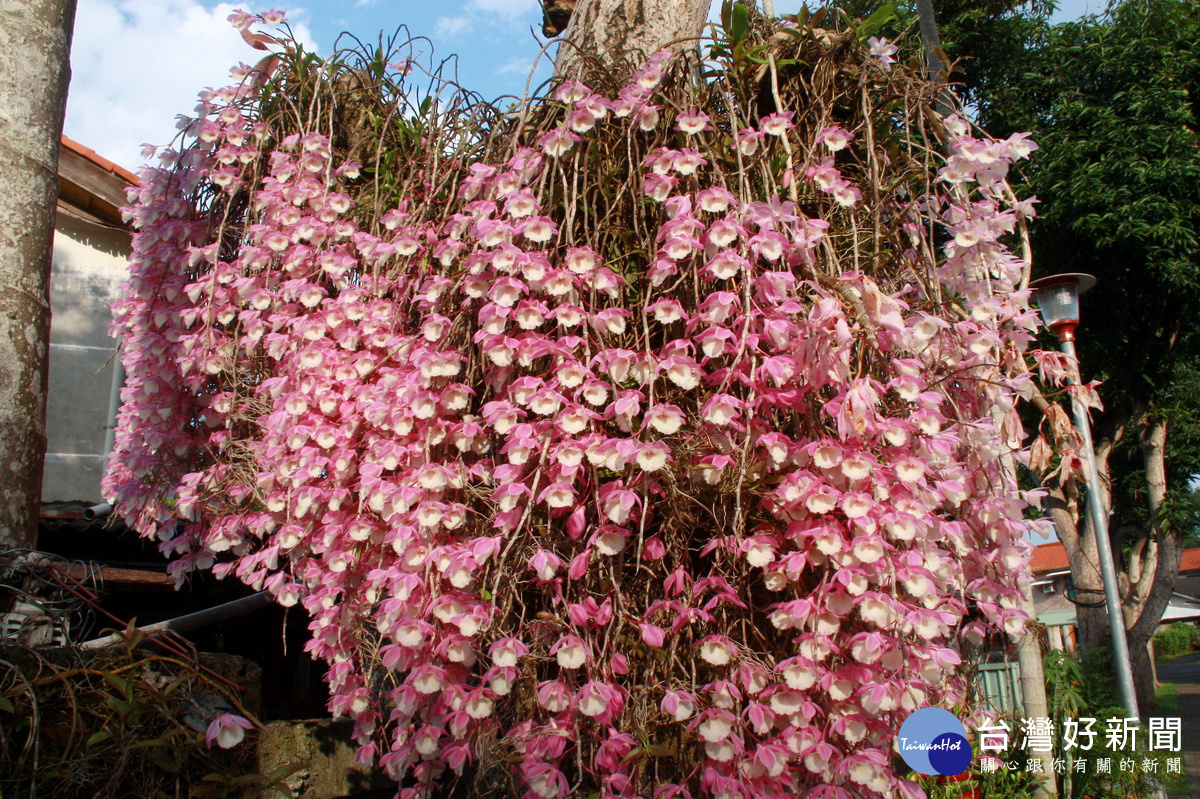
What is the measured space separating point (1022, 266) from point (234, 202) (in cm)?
272

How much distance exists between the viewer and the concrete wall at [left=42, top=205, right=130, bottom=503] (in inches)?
238

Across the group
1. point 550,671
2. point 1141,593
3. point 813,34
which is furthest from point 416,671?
point 1141,593

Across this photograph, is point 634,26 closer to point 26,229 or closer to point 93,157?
point 26,229

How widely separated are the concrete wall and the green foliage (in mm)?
37827

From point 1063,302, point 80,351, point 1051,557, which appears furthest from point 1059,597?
point 80,351

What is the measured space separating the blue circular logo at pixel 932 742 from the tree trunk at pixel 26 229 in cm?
248

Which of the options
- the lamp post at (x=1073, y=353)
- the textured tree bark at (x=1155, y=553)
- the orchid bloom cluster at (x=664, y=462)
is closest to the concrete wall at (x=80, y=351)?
the orchid bloom cluster at (x=664, y=462)

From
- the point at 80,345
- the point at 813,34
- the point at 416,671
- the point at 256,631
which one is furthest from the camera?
the point at 80,345

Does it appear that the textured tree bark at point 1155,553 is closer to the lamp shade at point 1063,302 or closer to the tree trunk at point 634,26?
the lamp shade at point 1063,302

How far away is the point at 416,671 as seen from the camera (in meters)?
1.84

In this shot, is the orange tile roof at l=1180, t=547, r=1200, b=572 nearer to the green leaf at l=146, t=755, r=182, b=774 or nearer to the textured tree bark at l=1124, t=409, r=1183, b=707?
the textured tree bark at l=1124, t=409, r=1183, b=707

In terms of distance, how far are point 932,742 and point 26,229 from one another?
298 cm

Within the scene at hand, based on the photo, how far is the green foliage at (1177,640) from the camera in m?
32.5

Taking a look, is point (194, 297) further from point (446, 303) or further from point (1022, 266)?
point (1022, 266)
